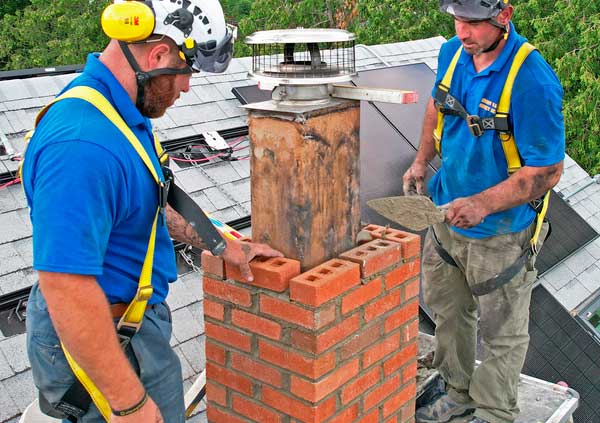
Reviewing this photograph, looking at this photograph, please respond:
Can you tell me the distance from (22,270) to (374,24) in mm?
22950

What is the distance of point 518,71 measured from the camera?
3.41 m

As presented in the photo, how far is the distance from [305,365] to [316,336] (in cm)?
14

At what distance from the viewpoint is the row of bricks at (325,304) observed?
268 centimetres

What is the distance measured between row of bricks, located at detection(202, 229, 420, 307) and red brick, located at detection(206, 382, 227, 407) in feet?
1.73

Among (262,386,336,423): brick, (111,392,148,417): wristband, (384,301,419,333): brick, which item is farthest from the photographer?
(384,301,419,333): brick

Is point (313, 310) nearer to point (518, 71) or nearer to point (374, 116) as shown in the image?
point (518, 71)

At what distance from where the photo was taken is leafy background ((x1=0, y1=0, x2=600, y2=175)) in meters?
19.0

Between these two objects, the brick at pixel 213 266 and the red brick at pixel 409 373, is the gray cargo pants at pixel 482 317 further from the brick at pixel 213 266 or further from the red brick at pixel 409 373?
the brick at pixel 213 266

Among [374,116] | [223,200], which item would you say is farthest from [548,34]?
[223,200]

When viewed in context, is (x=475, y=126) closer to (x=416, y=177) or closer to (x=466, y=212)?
(x=466, y=212)

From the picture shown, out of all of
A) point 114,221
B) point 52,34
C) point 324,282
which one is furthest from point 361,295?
point 52,34

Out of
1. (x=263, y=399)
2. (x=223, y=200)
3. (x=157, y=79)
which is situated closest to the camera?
(x=157, y=79)

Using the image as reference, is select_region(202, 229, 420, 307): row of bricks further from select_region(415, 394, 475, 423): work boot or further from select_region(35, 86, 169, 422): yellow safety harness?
select_region(415, 394, 475, 423): work boot

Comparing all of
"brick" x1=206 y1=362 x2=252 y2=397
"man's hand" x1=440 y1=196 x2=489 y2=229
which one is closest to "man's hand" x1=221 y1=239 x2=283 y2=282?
"brick" x1=206 y1=362 x2=252 y2=397
